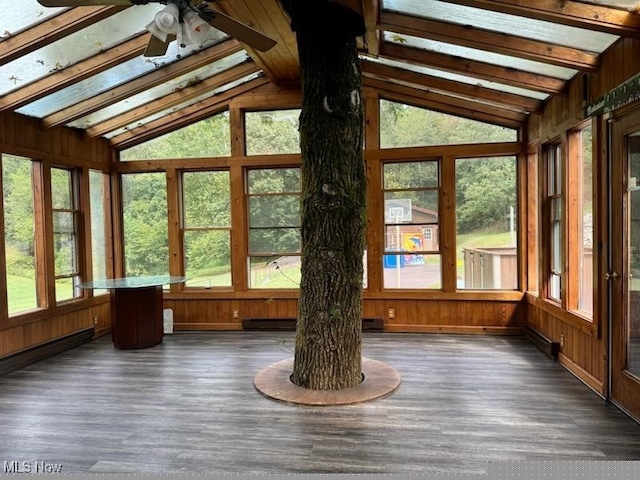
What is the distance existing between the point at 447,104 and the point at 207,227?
11.6 ft

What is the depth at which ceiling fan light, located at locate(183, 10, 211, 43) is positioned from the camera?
2301mm

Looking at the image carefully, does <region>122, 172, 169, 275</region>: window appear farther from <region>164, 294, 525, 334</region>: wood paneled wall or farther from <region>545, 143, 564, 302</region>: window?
<region>545, 143, 564, 302</region>: window

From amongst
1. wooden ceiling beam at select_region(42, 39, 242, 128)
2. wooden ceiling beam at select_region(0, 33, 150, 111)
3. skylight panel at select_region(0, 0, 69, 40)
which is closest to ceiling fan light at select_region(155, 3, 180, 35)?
skylight panel at select_region(0, 0, 69, 40)

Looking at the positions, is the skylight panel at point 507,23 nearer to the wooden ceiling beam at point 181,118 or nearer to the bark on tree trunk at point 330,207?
the bark on tree trunk at point 330,207

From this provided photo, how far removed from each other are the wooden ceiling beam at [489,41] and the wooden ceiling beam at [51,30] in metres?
2.23

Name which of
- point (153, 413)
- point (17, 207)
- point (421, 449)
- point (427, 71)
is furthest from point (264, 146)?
point (421, 449)

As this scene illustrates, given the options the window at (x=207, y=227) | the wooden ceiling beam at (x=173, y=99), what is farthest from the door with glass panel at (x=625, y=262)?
the window at (x=207, y=227)

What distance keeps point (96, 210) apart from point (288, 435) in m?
4.48

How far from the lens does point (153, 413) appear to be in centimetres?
311

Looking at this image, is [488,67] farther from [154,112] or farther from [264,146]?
[154,112]

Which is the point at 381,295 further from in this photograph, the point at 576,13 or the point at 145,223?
the point at 576,13

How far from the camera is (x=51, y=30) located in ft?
10.7

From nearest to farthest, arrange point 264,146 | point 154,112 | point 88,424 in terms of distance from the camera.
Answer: point 88,424 → point 154,112 → point 264,146

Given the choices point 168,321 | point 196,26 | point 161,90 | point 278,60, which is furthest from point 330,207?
point 168,321
